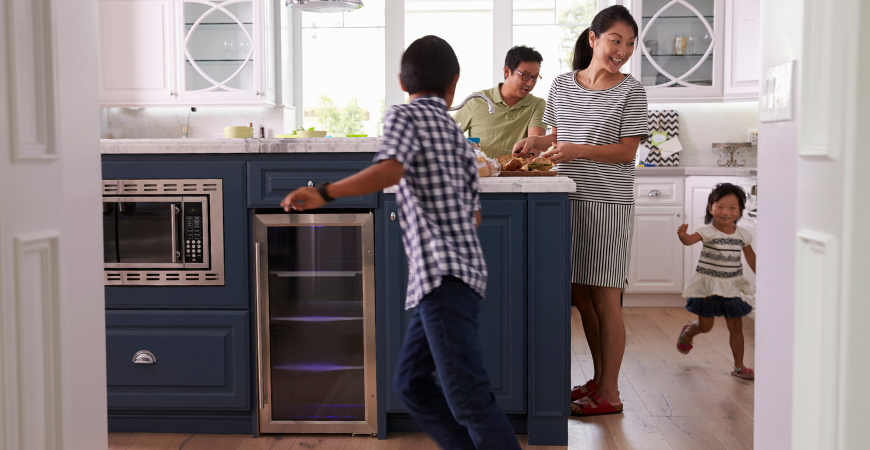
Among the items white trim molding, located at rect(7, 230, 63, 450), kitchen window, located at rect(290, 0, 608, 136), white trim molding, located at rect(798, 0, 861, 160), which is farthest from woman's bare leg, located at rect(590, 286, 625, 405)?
kitchen window, located at rect(290, 0, 608, 136)

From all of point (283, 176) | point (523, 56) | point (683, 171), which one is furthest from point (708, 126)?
point (283, 176)

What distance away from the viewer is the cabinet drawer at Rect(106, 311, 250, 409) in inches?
88.2

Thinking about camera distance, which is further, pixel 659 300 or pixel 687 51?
pixel 687 51

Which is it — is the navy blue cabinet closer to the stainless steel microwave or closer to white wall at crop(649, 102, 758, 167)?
the stainless steel microwave

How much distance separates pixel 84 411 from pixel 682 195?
367 centimetres

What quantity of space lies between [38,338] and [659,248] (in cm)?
369

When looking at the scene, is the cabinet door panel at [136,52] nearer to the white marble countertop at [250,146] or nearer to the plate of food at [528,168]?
the white marble countertop at [250,146]

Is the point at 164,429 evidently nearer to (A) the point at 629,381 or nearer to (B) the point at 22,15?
(B) the point at 22,15

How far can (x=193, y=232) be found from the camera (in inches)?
88.1

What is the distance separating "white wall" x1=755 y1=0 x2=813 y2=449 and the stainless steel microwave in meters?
1.62

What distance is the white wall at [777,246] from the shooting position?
123 centimetres

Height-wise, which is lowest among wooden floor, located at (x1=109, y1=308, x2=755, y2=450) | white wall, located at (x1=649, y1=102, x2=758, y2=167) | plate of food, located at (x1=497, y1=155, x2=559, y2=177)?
wooden floor, located at (x1=109, y1=308, x2=755, y2=450)

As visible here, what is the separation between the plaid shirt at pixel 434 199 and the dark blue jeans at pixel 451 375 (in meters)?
0.04

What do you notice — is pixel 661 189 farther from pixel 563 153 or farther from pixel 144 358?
pixel 144 358
